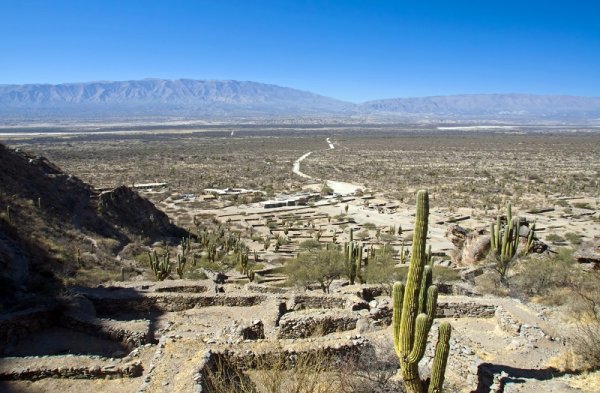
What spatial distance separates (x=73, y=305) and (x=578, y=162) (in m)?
88.2

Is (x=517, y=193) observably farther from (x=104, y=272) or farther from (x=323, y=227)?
(x=104, y=272)

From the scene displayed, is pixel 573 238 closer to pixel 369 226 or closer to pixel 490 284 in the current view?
pixel 490 284

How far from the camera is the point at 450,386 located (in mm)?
11398

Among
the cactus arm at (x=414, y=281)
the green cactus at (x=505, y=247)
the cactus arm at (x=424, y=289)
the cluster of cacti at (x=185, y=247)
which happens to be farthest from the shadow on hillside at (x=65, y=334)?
the green cactus at (x=505, y=247)

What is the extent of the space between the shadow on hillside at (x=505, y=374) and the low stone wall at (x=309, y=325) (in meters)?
4.61

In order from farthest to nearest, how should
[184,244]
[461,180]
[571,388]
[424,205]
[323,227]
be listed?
1. [461,180]
2. [323,227]
3. [184,244]
4. [571,388]
5. [424,205]

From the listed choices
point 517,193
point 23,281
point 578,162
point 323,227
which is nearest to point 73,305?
point 23,281

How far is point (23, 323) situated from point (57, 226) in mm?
11333

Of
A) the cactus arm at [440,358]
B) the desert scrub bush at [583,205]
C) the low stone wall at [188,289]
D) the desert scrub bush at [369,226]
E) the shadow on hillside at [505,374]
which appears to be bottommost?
the desert scrub bush at [369,226]

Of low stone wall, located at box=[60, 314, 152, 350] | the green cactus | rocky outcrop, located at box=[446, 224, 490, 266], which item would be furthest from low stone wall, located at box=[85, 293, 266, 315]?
rocky outcrop, located at box=[446, 224, 490, 266]

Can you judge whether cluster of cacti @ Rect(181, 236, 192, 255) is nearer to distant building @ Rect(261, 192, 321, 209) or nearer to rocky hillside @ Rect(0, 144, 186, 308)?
rocky hillside @ Rect(0, 144, 186, 308)

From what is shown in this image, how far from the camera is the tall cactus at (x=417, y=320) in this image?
361 inches

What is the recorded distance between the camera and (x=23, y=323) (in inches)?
575

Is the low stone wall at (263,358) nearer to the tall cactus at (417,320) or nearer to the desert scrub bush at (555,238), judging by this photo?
the tall cactus at (417,320)
